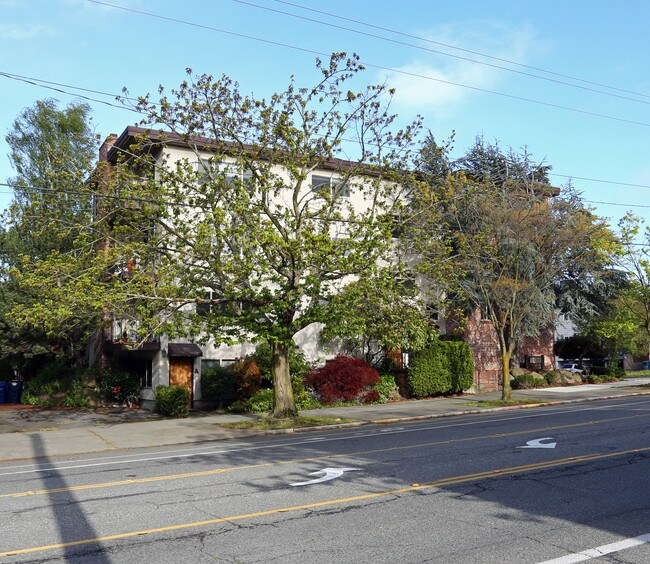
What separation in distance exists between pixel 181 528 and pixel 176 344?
19.3 meters

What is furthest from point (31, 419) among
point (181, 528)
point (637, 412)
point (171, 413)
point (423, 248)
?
point (637, 412)

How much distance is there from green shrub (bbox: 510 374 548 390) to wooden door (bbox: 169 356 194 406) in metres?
16.6

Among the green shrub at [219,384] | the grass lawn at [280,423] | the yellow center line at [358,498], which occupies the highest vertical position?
the green shrub at [219,384]

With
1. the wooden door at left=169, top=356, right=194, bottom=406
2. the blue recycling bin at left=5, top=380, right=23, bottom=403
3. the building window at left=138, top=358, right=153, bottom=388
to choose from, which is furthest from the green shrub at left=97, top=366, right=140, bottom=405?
the blue recycling bin at left=5, top=380, right=23, bottom=403

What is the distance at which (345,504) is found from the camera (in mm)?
8367

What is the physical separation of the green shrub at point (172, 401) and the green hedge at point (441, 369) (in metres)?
10.3

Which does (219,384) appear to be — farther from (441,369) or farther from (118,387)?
(441,369)

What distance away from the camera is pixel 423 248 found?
67.2 ft

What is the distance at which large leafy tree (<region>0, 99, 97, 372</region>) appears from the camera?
18828 mm

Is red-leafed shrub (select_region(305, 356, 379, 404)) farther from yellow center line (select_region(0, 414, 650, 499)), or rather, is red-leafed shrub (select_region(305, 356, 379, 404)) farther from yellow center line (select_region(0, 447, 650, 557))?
yellow center line (select_region(0, 447, 650, 557))

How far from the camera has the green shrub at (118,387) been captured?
27.3m

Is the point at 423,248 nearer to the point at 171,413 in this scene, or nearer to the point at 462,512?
the point at 171,413

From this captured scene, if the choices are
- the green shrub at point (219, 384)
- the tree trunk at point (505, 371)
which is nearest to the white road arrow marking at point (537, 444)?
the tree trunk at point (505, 371)

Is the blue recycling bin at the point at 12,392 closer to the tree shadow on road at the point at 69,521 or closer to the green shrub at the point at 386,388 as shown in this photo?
the green shrub at the point at 386,388
